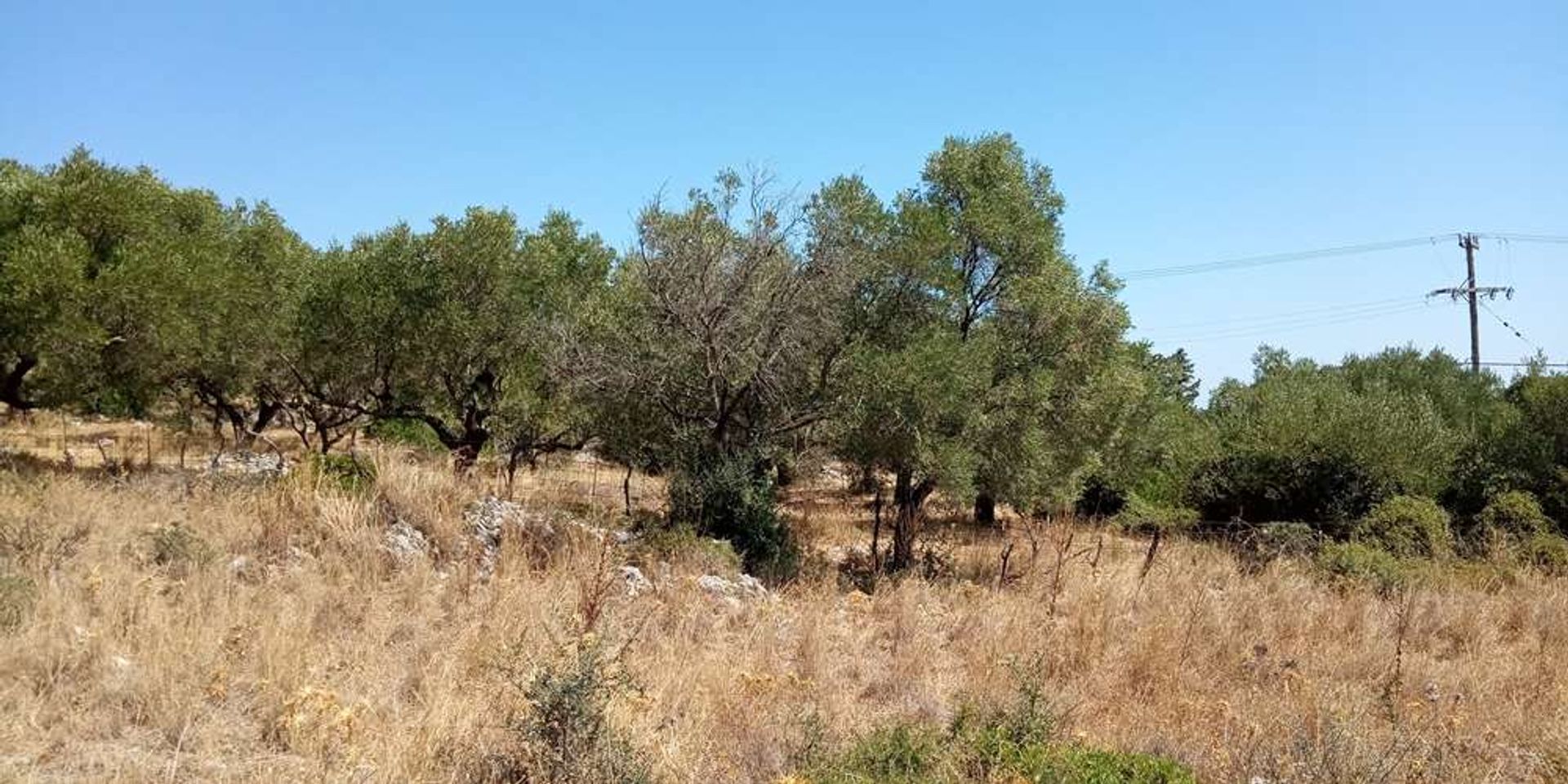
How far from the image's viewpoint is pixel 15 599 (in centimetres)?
523

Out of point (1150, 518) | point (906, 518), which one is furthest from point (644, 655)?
point (1150, 518)

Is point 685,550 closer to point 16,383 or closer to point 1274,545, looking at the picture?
point 1274,545

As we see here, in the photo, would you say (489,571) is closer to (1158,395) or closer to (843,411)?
(843,411)

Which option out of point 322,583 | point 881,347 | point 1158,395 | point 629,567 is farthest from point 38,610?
point 1158,395

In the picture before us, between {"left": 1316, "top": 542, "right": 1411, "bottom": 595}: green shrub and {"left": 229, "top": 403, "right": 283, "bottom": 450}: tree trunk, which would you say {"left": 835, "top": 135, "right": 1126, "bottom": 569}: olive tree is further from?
{"left": 229, "top": 403, "right": 283, "bottom": 450}: tree trunk

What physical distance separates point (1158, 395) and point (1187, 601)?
1329 centimetres

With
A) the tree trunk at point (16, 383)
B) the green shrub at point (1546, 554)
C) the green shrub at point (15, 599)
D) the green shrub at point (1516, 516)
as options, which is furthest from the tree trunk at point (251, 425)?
the green shrub at point (1516, 516)

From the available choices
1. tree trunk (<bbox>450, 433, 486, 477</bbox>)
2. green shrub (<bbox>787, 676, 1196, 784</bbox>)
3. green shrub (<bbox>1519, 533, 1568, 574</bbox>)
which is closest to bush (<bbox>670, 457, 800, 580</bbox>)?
tree trunk (<bbox>450, 433, 486, 477</bbox>)

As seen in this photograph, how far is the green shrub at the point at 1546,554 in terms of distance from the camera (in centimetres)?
→ 1284

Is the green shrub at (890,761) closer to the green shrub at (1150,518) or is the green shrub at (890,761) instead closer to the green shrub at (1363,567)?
the green shrub at (1363,567)

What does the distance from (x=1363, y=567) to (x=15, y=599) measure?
12645 millimetres

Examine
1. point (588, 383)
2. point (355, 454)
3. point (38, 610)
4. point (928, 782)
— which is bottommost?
point (928, 782)

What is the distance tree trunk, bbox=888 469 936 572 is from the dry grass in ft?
8.96

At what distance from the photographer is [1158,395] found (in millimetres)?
20750
